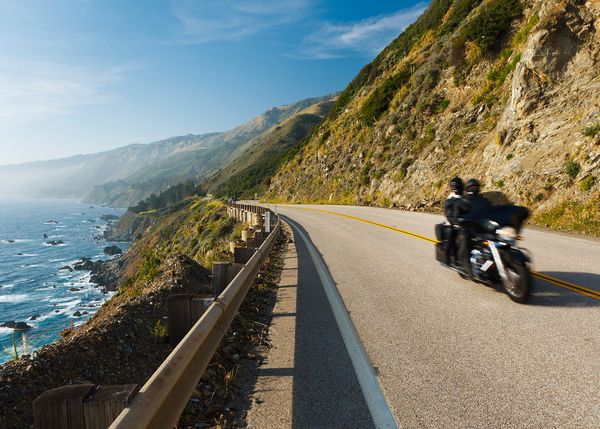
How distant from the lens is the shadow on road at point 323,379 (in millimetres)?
2906

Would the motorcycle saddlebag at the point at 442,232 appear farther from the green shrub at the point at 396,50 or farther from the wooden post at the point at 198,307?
the green shrub at the point at 396,50

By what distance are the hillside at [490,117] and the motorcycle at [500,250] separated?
7.53 m

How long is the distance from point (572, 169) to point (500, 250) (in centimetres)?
1026

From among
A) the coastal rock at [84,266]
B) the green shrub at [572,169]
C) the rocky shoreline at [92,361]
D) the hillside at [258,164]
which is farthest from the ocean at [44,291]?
the hillside at [258,164]

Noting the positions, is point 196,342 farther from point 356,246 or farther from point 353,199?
point 353,199

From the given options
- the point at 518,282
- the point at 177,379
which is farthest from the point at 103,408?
the point at 518,282

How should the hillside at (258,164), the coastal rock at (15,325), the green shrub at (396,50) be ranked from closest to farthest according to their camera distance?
the coastal rock at (15,325) → the green shrub at (396,50) → the hillside at (258,164)

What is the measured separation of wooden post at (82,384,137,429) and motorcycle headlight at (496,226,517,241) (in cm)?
540

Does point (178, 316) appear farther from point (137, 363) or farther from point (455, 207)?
point (455, 207)

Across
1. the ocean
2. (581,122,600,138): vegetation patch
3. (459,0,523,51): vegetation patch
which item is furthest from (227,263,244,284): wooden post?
(459,0,523,51): vegetation patch

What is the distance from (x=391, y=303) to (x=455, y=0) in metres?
41.3

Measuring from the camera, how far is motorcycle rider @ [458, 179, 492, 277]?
6254 millimetres

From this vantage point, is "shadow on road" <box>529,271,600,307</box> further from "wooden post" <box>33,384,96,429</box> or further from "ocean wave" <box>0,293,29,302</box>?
"ocean wave" <box>0,293,29,302</box>

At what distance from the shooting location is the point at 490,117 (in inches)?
865
